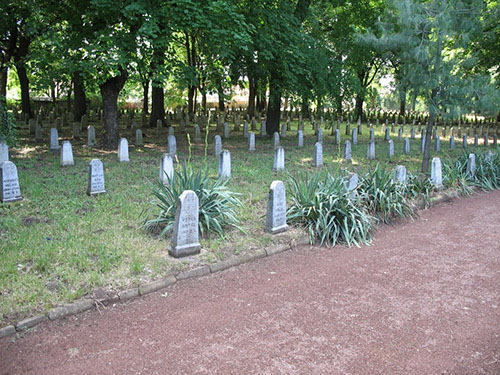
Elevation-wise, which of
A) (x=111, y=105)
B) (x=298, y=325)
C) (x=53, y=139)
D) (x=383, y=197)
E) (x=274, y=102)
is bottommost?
(x=298, y=325)

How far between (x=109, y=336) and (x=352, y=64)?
789 inches

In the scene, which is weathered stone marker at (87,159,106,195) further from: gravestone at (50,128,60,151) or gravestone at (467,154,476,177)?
gravestone at (467,154,476,177)

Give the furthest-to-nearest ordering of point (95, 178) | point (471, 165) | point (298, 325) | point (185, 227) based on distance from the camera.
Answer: point (471, 165) → point (95, 178) → point (185, 227) → point (298, 325)

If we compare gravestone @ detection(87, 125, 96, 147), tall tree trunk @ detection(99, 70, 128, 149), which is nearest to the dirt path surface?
tall tree trunk @ detection(99, 70, 128, 149)

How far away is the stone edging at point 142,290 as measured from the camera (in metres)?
4.01

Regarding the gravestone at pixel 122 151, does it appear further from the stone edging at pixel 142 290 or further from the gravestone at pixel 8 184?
the stone edging at pixel 142 290

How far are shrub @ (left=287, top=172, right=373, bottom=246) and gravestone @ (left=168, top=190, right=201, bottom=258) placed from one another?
2.03 meters

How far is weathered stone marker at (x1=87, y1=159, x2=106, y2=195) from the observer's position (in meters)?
8.10

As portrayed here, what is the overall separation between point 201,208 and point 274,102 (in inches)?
454

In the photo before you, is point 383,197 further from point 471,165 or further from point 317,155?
Answer: point 471,165

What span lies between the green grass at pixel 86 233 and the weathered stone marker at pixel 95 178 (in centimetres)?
22

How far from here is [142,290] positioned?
4.76 meters

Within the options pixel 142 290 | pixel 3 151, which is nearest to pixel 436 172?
pixel 142 290

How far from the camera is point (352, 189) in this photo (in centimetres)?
780
